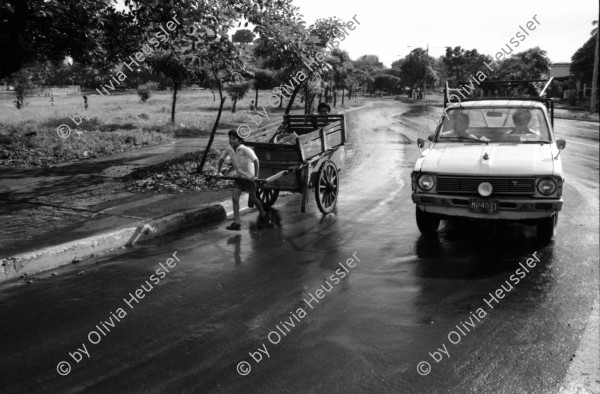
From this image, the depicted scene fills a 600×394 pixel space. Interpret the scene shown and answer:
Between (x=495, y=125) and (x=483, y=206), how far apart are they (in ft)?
6.44

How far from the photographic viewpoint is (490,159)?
22.2 feet

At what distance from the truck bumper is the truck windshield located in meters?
1.40

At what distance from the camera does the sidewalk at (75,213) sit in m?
6.27

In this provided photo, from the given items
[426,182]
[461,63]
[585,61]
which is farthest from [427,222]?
[461,63]

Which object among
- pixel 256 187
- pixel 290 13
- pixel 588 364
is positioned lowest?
pixel 588 364

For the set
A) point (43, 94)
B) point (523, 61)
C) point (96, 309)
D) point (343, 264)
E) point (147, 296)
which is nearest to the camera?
point (96, 309)

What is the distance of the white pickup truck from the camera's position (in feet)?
21.1

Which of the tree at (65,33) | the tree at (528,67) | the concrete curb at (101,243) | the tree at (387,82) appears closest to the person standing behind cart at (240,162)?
the concrete curb at (101,243)

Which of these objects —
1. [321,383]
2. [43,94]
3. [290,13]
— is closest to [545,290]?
[321,383]

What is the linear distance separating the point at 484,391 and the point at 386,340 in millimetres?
930

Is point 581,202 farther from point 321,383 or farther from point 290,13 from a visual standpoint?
point 321,383

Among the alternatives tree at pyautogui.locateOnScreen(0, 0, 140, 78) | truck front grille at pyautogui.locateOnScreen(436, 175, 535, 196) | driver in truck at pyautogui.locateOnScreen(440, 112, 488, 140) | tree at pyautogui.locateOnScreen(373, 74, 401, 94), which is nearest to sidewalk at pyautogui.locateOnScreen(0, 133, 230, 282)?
tree at pyautogui.locateOnScreen(0, 0, 140, 78)

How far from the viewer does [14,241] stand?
6.54 meters

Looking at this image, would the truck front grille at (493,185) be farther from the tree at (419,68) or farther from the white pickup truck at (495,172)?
the tree at (419,68)
